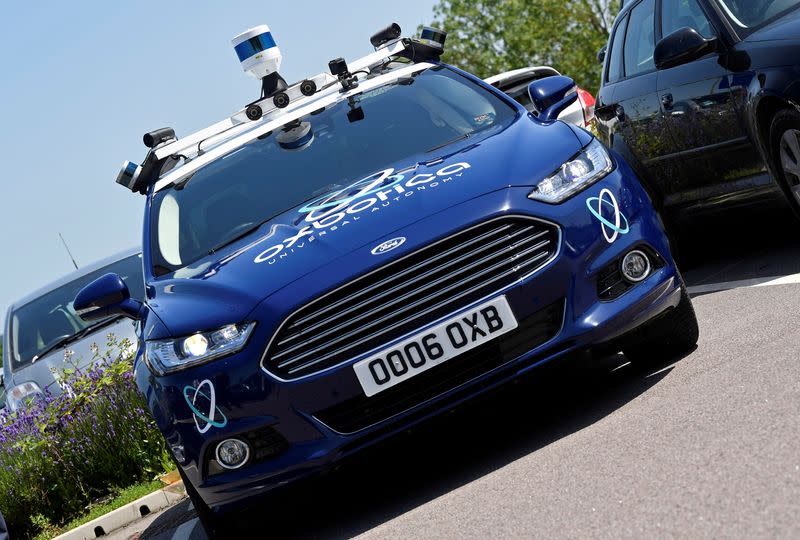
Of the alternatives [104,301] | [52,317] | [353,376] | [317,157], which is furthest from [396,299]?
[52,317]

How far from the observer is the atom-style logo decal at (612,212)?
5.41 metres

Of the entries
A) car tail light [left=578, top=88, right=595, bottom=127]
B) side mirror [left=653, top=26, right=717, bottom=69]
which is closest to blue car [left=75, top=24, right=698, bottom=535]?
side mirror [left=653, top=26, right=717, bottom=69]

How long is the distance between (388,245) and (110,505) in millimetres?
4644

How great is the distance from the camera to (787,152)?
7.13 meters

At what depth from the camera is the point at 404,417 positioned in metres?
5.18

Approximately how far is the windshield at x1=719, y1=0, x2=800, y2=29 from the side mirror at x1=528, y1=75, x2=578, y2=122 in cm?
141

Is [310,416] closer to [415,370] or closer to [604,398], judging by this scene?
[415,370]

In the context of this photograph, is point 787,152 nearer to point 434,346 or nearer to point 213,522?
point 434,346

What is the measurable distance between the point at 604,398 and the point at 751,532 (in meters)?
2.36

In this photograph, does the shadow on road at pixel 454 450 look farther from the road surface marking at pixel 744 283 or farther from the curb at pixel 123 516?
the curb at pixel 123 516

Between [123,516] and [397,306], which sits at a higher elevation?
[397,306]

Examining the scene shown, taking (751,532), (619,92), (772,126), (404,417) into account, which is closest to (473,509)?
A: (404,417)

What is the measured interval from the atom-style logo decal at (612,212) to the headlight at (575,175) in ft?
0.25

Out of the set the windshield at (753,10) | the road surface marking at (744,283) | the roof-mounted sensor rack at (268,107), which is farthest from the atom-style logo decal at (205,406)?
the windshield at (753,10)
